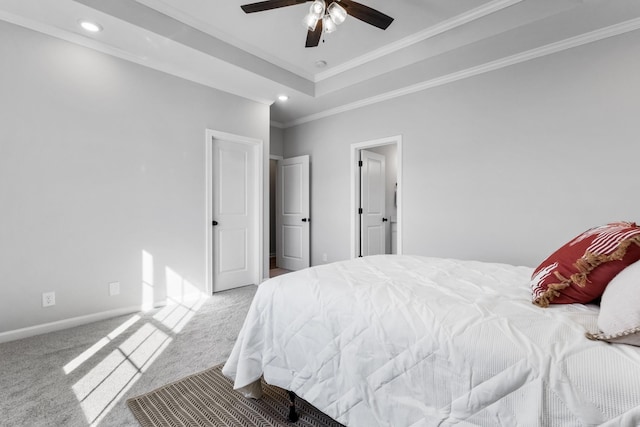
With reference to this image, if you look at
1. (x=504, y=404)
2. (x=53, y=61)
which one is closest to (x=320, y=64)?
(x=53, y=61)

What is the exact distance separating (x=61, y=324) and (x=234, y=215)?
1.97m

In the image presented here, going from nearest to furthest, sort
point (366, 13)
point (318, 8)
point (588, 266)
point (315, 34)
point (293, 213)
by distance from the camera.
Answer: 1. point (588, 266)
2. point (318, 8)
3. point (366, 13)
4. point (315, 34)
5. point (293, 213)

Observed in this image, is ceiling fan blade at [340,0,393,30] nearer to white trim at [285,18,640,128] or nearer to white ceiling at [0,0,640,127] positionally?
white ceiling at [0,0,640,127]

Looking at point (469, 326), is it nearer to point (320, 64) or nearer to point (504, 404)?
point (504, 404)

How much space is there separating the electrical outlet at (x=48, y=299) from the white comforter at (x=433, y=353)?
80.6 inches

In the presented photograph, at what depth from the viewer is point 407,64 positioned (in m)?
3.24

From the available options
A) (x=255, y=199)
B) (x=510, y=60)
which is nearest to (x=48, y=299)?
(x=255, y=199)

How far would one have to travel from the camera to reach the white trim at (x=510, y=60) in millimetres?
2590

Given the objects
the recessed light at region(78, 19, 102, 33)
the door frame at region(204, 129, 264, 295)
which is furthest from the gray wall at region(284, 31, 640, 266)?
the recessed light at region(78, 19, 102, 33)

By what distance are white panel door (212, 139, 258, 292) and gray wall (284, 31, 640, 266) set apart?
1743mm

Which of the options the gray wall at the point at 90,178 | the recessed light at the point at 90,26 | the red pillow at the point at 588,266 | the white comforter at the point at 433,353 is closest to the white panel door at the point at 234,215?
the gray wall at the point at 90,178

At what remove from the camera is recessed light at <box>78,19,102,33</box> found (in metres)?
2.50

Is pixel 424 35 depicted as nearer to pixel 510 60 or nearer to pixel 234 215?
pixel 510 60

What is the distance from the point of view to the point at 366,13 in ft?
7.53
